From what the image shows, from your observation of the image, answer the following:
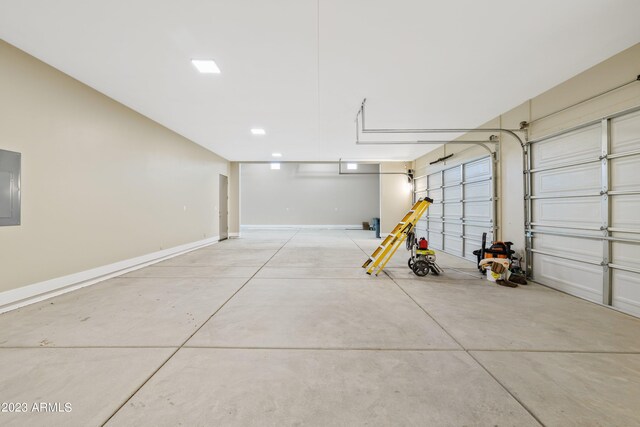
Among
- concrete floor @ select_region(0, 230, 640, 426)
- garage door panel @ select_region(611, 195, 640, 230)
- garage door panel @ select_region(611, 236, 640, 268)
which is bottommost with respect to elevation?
concrete floor @ select_region(0, 230, 640, 426)

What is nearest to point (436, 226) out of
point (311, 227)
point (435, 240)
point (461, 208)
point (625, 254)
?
point (435, 240)

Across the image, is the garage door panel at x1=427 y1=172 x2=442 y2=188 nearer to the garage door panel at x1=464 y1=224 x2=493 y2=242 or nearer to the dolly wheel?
the garage door panel at x1=464 y1=224 x2=493 y2=242

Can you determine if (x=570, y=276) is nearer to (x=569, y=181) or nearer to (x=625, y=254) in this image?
(x=625, y=254)

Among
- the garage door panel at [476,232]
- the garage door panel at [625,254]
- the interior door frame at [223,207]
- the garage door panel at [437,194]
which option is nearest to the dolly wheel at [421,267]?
the garage door panel at [476,232]

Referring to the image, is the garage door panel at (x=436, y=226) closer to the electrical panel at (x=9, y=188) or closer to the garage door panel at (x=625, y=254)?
the garage door panel at (x=625, y=254)

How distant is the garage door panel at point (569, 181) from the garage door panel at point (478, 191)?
109 centimetres

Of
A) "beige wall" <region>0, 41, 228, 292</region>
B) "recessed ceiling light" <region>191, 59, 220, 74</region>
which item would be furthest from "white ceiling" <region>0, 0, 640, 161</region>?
"beige wall" <region>0, 41, 228, 292</region>

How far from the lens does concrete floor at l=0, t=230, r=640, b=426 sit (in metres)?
1.52

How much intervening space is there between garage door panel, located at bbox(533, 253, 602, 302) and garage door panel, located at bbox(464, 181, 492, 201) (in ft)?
5.31

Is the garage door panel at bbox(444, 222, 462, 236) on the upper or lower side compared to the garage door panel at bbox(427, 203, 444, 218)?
lower

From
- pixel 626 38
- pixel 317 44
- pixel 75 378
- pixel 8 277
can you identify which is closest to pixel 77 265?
pixel 8 277

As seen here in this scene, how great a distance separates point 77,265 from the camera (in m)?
3.92

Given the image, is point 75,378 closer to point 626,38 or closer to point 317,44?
point 317,44

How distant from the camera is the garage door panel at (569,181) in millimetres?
3445
